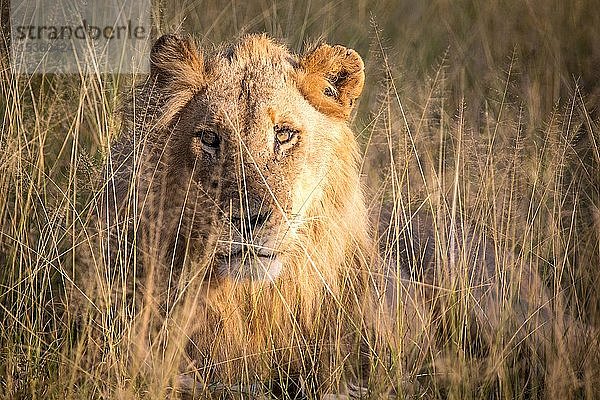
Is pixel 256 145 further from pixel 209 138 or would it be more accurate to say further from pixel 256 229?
pixel 256 229

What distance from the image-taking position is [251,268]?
3279 mm

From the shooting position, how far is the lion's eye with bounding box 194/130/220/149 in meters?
3.55

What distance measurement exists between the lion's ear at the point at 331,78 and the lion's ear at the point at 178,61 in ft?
1.17

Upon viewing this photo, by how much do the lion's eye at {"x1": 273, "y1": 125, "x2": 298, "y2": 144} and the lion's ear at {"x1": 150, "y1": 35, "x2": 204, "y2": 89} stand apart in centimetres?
36

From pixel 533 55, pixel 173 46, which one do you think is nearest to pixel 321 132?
pixel 173 46

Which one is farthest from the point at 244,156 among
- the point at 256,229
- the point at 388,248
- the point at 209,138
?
the point at 388,248

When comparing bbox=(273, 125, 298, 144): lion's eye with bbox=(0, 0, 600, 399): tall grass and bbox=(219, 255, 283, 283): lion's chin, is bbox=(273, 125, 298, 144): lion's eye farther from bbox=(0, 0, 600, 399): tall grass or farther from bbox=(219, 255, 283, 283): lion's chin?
bbox=(219, 255, 283, 283): lion's chin

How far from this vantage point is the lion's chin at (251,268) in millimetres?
3268

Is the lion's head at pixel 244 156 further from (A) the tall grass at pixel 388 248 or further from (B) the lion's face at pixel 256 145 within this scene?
(A) the tall grass at pixel 388 248

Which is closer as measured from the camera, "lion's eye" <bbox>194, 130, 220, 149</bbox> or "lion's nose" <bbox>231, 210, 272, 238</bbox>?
"lion's nose" <bbox>231, 210, 272, 238</bbox>

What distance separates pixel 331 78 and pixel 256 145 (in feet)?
1.67

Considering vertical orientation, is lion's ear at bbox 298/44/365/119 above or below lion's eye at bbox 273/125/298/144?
above
